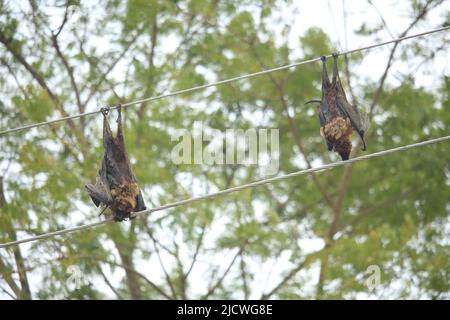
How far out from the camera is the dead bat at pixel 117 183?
40.2 feet

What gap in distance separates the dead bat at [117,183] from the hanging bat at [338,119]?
92.8 inches

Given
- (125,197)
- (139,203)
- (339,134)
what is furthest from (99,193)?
(339,134)

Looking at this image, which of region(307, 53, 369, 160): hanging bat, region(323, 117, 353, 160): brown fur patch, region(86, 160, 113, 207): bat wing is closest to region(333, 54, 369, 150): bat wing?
region(307, 53, 369, 160): hanging bat

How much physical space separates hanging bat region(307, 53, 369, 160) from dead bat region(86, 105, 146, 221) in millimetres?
2357

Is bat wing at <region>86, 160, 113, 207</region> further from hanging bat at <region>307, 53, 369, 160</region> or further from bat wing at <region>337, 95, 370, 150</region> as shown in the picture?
bat wing at <region>337, 95, 370, 150</region>

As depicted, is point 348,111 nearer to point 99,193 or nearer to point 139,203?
point 139,203

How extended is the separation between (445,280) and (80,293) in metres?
6.55

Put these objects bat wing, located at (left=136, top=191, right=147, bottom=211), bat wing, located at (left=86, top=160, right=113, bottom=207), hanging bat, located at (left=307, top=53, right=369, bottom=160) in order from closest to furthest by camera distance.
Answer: bat wing, located at (left=86, top=160, right=113, bottom=207) → hanging bat, located at (left=307, top=53, right=369, bottom=160) → bat wing, located at (left=136, top=191, right=147, bottom=211)

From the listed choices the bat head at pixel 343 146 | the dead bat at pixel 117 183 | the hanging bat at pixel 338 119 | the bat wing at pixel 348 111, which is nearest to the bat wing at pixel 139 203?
the dead bat at pixel 117 183

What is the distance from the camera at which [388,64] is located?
20.0 metres

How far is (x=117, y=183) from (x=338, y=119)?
2.75m

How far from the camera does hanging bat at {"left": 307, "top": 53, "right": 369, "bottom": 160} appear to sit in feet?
40.3

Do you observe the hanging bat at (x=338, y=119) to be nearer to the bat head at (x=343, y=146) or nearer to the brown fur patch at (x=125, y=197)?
the bat head at (x=343, y=146)
